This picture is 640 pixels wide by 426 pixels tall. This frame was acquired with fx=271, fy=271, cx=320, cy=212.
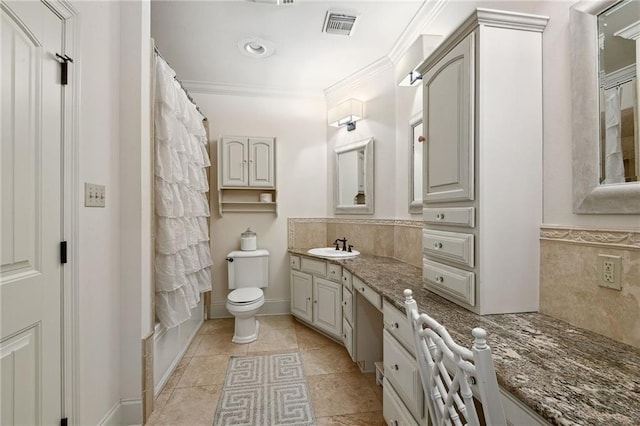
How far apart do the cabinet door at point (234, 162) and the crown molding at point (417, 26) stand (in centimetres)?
176

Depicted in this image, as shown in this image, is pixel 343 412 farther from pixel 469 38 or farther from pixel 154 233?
pixel 469 38

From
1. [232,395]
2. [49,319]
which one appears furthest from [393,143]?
[49,319]

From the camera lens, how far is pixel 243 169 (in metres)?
3.06

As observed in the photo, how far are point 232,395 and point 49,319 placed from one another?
120cm

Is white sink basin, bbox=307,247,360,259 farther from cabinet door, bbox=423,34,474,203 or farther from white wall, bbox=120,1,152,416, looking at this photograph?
white wall, bbox=120,1,152,416

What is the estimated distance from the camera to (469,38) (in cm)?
117

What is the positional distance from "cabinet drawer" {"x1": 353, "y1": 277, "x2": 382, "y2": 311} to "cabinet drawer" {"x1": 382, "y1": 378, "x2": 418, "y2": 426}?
40cm

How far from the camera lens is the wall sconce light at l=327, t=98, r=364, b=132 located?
9.25 ft

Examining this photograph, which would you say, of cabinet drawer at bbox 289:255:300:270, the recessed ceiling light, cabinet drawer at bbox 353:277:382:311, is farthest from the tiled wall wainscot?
the recessed ceiling light

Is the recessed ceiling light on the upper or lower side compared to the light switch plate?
upper

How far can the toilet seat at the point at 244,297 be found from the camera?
8.13ft

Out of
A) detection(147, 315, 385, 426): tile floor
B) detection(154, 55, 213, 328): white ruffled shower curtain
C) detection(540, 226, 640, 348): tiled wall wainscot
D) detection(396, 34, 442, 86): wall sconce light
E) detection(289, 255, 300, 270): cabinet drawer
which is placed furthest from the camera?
detection(289, 255, 300, 270): cabinet drawer

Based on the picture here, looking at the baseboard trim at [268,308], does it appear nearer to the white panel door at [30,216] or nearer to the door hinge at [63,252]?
the white panel door at [30,216]

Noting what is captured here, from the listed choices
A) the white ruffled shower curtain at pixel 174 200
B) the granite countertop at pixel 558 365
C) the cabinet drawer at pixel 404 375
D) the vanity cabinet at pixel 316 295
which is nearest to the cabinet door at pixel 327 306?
the vanity cabinet at pixel 316 295
